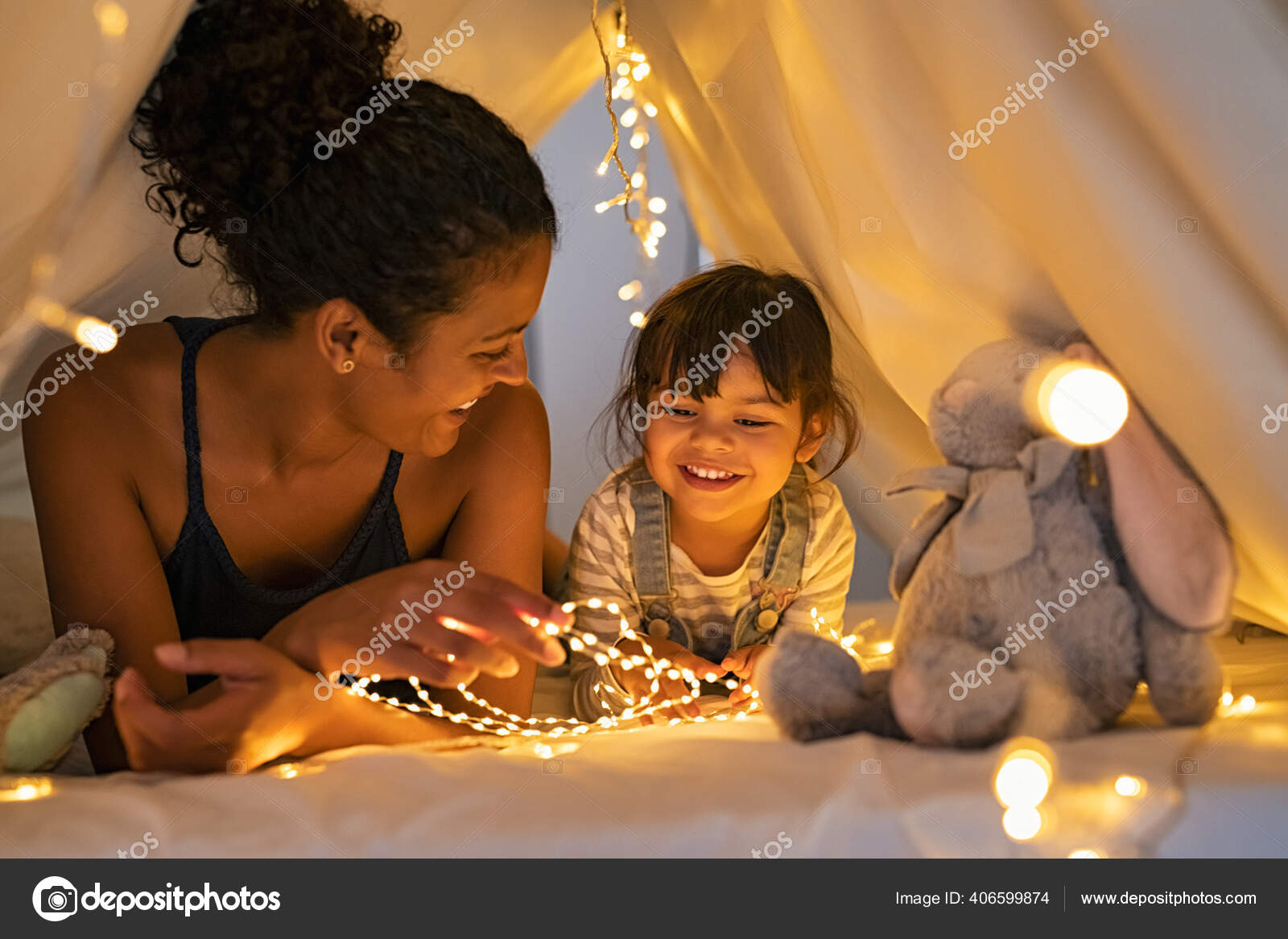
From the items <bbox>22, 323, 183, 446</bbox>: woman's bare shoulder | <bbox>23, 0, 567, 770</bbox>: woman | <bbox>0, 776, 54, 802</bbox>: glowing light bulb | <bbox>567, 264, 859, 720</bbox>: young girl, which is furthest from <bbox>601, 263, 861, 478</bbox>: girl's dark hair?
<bbox>0, 776, 54, 802</bbox>: glowing light bulb

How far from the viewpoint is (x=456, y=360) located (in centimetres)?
105

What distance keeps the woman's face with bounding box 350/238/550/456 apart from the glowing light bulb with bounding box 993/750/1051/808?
59 centimetres

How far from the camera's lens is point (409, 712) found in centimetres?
110

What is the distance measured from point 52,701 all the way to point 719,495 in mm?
744

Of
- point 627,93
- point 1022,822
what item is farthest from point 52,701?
point 627,93

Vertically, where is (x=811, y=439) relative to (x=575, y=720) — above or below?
above

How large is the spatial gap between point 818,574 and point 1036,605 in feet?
2.01

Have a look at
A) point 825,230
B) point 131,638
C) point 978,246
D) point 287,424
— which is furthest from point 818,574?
point 131,638

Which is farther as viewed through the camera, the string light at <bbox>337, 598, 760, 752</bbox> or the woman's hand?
the string light at <bbox>337, 598, 760, 752</bbox>

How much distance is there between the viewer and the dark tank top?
116cm

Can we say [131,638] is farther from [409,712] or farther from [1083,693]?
[1083,693]

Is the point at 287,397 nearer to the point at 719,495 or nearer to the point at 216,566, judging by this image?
the point at 216,566

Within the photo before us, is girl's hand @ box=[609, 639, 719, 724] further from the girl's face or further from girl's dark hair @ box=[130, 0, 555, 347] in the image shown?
girl's dark hair @ box=[130, 0, 555, 347]
